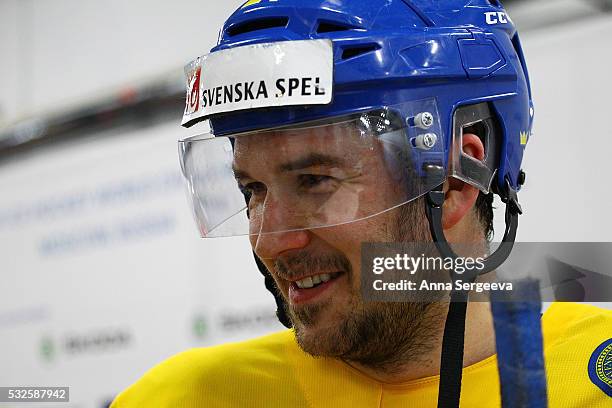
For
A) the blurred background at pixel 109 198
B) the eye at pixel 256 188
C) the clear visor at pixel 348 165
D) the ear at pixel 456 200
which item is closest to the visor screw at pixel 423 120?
the clear visor at pixel 348 165

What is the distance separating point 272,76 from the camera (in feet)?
3.21

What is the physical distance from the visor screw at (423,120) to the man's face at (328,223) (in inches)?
2.0

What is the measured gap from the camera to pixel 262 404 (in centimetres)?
118

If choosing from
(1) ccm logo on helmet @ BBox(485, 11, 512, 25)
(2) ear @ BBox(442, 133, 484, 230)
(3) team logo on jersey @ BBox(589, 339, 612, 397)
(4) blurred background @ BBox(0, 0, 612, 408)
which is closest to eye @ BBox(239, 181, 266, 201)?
(2) ear @ BBox(442, 133, 484, 230)

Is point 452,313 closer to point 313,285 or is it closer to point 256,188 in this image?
point 313,285

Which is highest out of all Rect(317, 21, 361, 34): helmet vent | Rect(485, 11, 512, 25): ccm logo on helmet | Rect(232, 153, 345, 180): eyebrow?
Rect(317, 21, 361, 34): helmet vent

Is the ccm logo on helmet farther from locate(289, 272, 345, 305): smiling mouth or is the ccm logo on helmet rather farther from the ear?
locate(289, 272, 345, 305): smiling mouth

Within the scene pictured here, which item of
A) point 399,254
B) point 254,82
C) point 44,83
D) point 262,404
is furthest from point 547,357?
point 44,83

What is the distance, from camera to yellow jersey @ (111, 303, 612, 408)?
1064 mm

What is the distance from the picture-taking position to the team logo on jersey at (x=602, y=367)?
104 centimetres

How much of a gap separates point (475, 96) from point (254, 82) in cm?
27

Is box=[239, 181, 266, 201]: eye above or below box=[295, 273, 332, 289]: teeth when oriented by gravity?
above

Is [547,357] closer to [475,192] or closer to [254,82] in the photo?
[475,192]

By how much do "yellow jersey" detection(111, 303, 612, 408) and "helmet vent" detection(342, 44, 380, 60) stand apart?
42 cm
